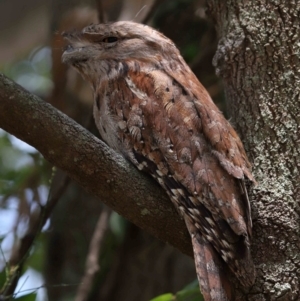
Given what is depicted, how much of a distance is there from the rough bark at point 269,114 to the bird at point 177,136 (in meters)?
0.10

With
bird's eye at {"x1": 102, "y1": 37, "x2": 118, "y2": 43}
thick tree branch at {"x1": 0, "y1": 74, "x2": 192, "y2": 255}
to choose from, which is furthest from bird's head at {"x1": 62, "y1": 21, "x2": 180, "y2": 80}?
thick tree branch at {"x1": 0, "y1": 74, "x2": 192, "y2": 255}

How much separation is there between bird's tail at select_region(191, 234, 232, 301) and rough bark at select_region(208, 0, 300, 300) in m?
0.12

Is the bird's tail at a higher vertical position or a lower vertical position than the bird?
lower

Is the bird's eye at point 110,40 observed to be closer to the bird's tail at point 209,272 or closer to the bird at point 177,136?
the bird at point 177,136

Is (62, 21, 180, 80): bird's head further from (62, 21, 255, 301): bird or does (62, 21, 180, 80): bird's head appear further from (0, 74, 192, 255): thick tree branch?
(0, 74, 192, 255): thick tree branch

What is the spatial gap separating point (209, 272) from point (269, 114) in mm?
634

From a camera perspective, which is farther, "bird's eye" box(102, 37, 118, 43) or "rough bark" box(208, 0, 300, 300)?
"bird's eye" box(102, 37, 118, 43)

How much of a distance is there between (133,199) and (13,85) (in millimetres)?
474

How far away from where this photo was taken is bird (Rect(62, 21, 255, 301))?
66.4 inches

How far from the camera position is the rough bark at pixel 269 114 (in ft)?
5.75

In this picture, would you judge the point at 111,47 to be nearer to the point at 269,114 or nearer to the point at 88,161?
the point at 269,114

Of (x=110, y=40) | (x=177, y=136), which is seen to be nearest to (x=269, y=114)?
(x=177, y=136)

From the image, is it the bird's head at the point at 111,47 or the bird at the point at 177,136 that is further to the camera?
the bird's head at the point at 111,47

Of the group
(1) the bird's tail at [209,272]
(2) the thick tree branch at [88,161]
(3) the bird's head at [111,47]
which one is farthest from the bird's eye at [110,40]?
(1) the bird's tail at [209,272]
